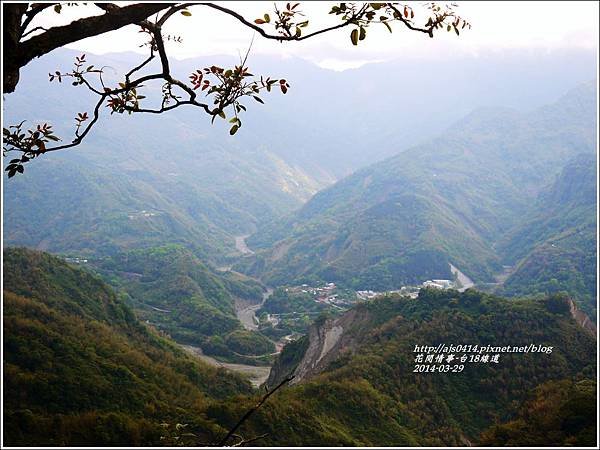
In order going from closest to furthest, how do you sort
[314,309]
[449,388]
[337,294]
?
[449,388]
[314,309]
[337,294]

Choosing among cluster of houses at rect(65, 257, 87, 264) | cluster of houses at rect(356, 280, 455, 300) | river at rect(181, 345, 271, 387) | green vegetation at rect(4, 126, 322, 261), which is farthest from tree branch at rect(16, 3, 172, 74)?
green vegetation at rect(4, 126, 322, 261)

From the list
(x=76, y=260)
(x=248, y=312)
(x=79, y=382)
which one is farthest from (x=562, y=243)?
(x=79, y=382)

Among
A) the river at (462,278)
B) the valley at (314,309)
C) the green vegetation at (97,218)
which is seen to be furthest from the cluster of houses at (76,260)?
the river at (462,278)

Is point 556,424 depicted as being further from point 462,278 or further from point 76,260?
point 76,260

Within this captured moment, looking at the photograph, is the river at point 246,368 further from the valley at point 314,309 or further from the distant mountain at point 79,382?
the distant mountain at point 79,382

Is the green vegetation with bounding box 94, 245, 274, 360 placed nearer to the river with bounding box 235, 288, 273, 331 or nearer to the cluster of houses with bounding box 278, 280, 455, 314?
the river with bounding box 235, 288, 273, 331

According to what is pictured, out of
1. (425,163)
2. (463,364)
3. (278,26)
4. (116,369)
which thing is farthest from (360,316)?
(425,163)
